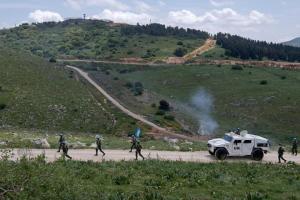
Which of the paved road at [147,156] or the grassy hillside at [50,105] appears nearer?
the paved road at [147,156]

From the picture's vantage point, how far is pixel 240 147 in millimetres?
38438

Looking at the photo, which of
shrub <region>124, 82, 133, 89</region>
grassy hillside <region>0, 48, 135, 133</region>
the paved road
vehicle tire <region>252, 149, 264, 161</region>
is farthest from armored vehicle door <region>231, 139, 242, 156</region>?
shrub <region>124, 82, 133, 89</region>

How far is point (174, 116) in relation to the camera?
78875 mm

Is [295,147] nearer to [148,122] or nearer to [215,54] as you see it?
[148,122]

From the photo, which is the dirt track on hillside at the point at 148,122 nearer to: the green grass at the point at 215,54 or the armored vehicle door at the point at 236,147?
the armored vehicle door at the point at 236,147

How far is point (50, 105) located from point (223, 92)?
39.7m

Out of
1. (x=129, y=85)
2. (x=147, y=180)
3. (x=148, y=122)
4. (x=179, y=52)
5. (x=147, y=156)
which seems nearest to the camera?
(x=147, y=180)

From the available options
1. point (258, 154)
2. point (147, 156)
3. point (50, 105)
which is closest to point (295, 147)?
point (258, 154)

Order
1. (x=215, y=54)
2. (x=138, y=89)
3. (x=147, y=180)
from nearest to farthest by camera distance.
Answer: (x=147, y=180) → (x=138, y=89) → (x=215, y=54)

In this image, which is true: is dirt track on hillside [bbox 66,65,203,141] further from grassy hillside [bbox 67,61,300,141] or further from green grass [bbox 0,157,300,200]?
green grass [bbox 0,157,300,200]

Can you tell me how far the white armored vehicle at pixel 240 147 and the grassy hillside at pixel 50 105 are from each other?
27.1 m

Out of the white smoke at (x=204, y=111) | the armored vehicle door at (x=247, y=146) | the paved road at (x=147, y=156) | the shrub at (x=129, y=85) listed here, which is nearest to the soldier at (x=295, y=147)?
the paved road at (x=147, y=156)

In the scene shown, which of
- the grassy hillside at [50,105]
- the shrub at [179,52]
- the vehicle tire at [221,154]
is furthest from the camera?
the shrub at [179,52]

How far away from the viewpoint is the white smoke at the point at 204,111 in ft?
229
